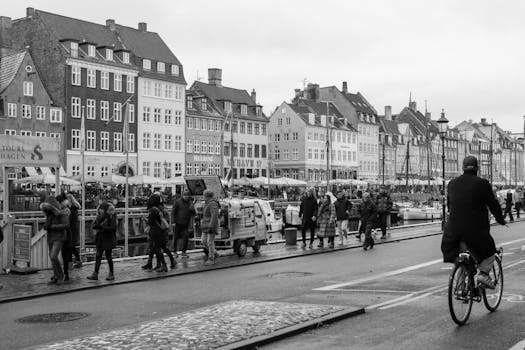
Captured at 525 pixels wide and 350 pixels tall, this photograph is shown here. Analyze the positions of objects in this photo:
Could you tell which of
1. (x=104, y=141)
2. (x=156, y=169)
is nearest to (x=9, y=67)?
(x=104, y=141)

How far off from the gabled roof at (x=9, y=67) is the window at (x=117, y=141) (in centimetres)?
1196

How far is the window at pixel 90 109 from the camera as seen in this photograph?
67500 millimetres

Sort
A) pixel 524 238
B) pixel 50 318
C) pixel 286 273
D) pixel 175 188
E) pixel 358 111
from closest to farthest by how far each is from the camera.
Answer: pixel 50 318 < pixel 286 273 < pixel 524 238 < pixel 175 188 < pixel 358 111

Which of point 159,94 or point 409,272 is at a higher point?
point 159,94

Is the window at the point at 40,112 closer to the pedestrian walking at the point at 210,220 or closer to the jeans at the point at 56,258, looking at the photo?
the pedestrian walking at the point at 210,220

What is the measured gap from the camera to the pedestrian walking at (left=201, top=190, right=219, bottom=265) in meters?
18.7

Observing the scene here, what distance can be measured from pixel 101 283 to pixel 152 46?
64.9 metres

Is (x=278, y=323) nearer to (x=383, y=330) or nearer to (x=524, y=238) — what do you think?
(x=383, y=330)

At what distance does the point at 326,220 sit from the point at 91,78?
48.6 meters

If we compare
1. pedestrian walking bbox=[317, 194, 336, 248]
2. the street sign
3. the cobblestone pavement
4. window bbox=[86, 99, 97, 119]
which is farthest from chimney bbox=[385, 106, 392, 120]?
the cobblestone pavement

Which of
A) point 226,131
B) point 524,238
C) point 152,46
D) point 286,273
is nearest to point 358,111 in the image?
point 226,131

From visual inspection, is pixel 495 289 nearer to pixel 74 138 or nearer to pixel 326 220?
pixel 326 220

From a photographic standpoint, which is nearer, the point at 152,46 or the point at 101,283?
the point at 101,283

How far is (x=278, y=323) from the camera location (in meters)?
9.21
